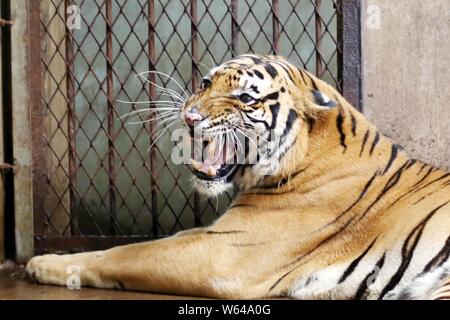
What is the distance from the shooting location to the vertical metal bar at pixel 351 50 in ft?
12.0

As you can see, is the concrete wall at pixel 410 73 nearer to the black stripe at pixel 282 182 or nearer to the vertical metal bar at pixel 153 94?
the black stripe at pixel 282 182

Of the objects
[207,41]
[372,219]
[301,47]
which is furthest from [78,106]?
[372,219]

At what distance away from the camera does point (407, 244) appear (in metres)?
2.76

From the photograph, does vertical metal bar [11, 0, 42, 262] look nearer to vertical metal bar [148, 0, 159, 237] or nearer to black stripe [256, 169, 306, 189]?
vertical metal bar [148, 0, 159, 237]

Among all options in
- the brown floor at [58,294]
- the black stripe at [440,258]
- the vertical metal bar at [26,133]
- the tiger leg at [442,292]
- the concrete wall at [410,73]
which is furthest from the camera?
the vertical metal bar at [26,133]

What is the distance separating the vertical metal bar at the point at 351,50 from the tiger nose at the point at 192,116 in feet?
2.90

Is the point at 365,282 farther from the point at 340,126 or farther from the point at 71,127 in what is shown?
the point at 71,127

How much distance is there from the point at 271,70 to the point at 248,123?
0.22 m

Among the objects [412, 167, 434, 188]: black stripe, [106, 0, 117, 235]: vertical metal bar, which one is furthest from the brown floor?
[412, 167, 434, 188]: black stripe

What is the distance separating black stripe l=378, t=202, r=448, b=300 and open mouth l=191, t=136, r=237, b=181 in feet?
2.10

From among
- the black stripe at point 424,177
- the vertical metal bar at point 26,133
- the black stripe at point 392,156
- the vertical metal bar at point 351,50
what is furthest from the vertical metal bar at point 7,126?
the black stripe at point 424,177

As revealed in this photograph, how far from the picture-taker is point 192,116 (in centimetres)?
298

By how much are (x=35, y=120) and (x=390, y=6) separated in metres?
1.54

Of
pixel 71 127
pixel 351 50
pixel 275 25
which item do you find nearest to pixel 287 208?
pixel 351 50
